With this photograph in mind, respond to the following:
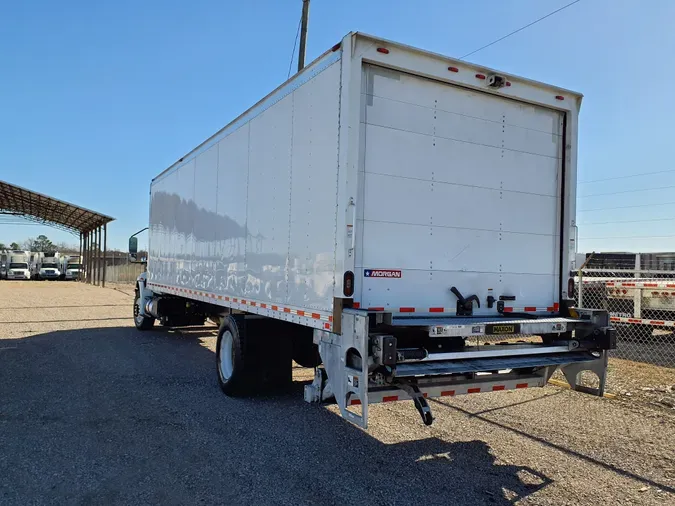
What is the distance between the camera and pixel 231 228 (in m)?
7.66

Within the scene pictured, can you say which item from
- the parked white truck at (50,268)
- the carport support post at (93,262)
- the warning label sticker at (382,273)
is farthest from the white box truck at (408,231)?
the parked white truck at (50,268)

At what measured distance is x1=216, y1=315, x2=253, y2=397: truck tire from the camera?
6.86m

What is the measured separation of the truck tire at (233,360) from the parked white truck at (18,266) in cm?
5554

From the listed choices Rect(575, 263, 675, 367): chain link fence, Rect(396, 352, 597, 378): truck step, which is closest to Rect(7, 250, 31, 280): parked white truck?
Rect(575, 263, 675, 367): chain link fence

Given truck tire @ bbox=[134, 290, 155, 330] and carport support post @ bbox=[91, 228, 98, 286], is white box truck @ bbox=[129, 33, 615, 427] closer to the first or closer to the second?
truck tire @ bbox=[134, 290, 155, 330]

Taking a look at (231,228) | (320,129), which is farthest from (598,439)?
(231,228)

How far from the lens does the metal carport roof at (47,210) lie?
37.2 meters

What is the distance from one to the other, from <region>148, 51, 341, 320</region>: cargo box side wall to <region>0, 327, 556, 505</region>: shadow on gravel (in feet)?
4.42

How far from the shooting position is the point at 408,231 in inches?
202

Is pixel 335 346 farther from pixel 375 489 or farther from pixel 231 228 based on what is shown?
pixel 231 228

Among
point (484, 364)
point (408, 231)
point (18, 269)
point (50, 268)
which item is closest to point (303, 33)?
point (408, 231)

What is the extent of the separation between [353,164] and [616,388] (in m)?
5.89

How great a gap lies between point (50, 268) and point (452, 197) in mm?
59927

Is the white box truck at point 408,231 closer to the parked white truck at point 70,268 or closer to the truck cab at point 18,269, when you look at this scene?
the truck cab at point 18,269
